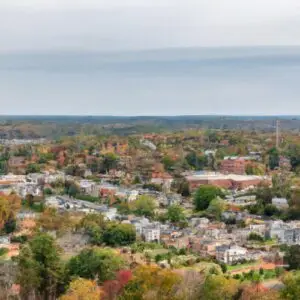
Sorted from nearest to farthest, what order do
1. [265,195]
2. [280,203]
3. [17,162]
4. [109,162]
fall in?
[280,203], [265,195], [109,162], [17,162]

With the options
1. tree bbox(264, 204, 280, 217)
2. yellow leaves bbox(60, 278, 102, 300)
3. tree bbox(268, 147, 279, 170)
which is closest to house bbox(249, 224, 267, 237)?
tree bbox(264, 204, 280, 217)

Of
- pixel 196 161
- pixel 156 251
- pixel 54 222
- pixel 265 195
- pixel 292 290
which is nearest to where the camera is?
pixel 292 290

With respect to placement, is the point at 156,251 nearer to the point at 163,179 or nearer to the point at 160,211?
the point at 160,211

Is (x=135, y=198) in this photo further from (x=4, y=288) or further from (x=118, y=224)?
(x=4, y=288)

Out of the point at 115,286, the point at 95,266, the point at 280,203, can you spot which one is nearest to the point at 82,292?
the point at 115,286

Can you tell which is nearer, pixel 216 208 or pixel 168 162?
pixel 216 208

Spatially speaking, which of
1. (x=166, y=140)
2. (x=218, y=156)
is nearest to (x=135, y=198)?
(x=218, y=156)

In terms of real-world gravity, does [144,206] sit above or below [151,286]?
below

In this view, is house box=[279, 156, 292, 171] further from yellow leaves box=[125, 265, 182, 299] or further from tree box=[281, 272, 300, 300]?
yellow leaves box=[125, 265, 182, 299]
